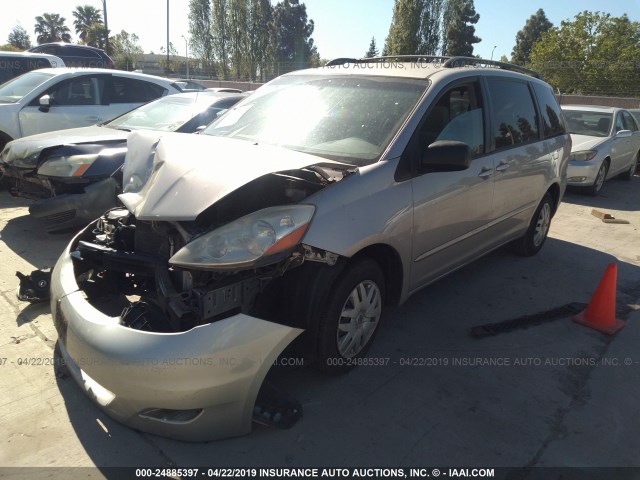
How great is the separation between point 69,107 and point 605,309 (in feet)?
24.6

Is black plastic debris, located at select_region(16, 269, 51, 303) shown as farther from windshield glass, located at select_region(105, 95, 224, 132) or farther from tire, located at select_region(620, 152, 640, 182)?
tire, located at select_region(620, 152, 640, 182)

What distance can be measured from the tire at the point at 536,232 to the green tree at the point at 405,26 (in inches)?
1612

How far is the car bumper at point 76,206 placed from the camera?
14.9ft

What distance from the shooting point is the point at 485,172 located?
373 cm

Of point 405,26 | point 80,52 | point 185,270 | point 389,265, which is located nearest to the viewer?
point 185,270

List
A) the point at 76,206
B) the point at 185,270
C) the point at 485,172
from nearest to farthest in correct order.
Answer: the point at 185,270 < the point at 485,172 < the point at 76,206

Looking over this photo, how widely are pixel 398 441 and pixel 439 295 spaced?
1.97m

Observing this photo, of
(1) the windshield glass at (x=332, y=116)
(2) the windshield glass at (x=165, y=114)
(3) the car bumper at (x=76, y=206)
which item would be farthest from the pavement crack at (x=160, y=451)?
(2) the windshield glass at (x=165, y=114)

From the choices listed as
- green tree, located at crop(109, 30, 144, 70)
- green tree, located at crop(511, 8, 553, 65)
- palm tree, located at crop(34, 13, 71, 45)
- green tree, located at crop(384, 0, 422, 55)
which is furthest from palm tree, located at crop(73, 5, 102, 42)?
green tree, located at crop(511, 8, 553, 65)

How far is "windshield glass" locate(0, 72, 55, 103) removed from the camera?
7211mm

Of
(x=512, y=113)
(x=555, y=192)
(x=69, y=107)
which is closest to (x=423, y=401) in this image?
(x=512, y=113)

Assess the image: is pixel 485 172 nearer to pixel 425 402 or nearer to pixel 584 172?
pixel 425 402

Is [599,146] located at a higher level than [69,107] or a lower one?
lower

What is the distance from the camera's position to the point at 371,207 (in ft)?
8.86
